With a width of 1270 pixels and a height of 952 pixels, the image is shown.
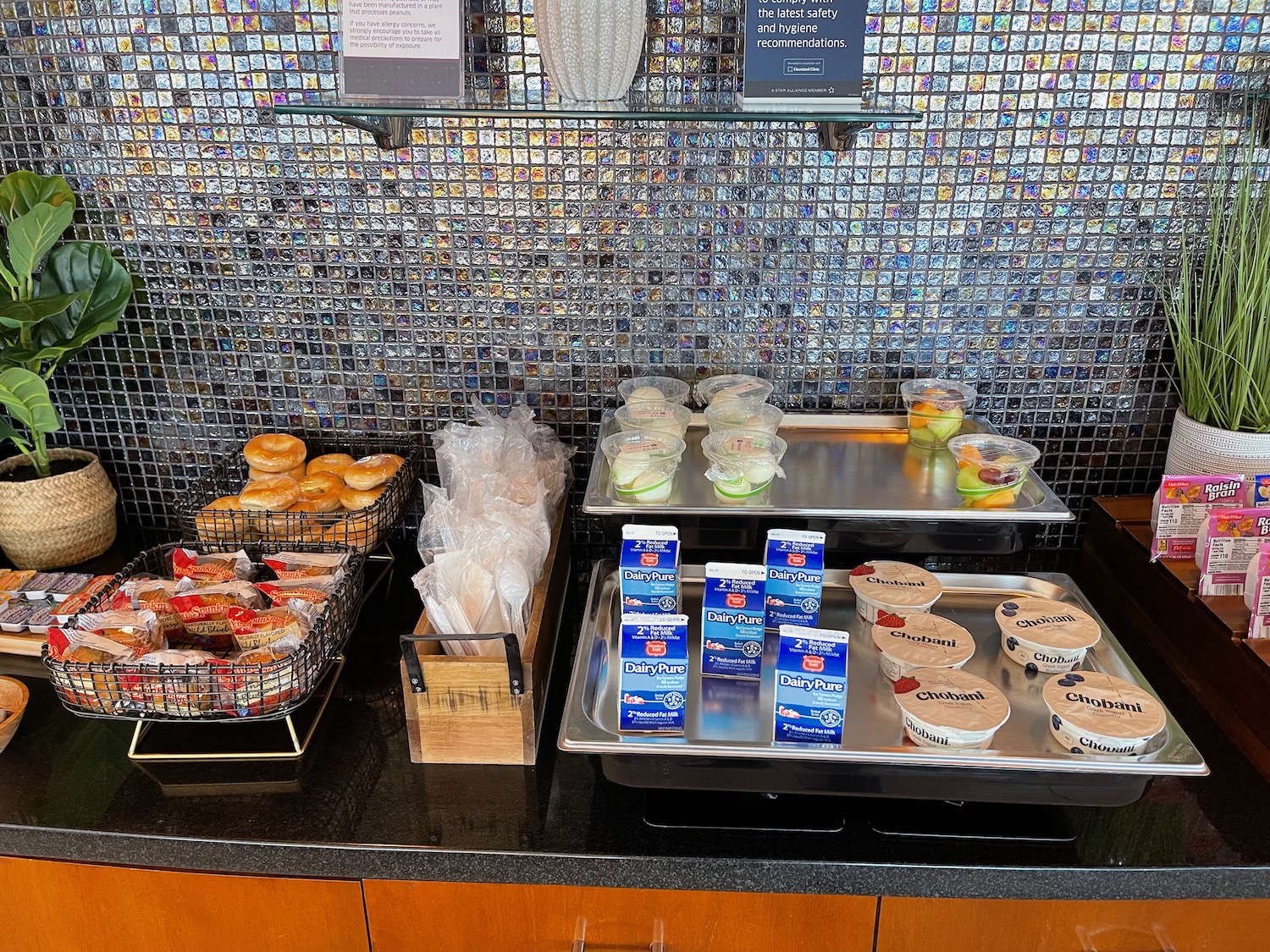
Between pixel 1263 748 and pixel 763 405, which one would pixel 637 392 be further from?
pixel 1263 748

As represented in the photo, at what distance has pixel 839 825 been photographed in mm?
1151

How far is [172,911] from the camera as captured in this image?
119 centimetres

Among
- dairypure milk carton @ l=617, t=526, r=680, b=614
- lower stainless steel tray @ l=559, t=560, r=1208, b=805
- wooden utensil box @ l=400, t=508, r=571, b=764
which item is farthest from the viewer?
dairypure milk carton @ l=617, t=526, r=680, b=614

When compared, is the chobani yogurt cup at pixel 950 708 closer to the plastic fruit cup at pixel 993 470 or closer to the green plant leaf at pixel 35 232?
the plastic fruit cup at pixel 993 470

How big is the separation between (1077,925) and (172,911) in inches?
43.0

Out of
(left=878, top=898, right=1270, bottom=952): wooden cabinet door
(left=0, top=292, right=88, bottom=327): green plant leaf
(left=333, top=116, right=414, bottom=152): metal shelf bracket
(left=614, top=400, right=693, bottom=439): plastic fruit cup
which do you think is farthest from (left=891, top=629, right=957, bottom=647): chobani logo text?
(left=0, top=292, right=88, bottom=327): green plant leaf

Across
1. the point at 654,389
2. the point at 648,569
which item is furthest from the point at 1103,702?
the point at 654,389

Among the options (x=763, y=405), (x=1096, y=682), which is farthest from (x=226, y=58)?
(x=1096, y=682)

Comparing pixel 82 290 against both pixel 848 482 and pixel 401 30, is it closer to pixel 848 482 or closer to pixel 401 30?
pixel 401 30

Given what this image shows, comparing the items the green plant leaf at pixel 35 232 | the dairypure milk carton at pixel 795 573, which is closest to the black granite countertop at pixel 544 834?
the dairypure milk carton at pixel 795 573

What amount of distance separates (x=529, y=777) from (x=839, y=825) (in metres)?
0.39

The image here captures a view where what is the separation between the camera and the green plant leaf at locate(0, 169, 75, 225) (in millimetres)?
1494

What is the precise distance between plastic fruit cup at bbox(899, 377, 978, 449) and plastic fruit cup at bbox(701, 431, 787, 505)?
0.26 m

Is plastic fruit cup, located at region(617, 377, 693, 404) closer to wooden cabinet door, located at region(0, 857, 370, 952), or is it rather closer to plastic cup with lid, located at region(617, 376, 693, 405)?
plastic cup with lid, located at region(617, 376, 693, 405)
